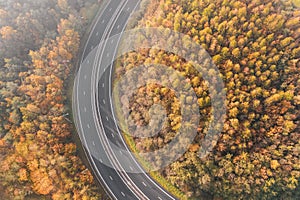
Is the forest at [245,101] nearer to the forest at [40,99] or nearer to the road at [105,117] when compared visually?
the road at [105,117]

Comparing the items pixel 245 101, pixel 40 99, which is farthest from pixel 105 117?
pixel 245 101

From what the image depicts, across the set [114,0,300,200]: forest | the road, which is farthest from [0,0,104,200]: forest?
[114,0,300,200]: forest

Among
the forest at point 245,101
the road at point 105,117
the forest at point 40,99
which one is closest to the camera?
the forest at point 245,101

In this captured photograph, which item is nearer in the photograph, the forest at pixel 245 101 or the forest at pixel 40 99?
the forest at pixel 245 101

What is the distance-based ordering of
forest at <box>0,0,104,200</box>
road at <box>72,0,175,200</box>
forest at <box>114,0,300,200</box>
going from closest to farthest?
forest at <box>114,0,300,200</box> → forest at <box>0,0,104,200</box> → road at <box>72,0,175,200</box>

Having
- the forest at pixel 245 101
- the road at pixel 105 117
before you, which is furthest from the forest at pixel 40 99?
the forest at pixel 245 101

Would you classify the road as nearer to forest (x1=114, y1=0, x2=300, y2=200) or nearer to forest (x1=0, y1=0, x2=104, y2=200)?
forest (x1=0, y1=0, x2=104, y2=200)
